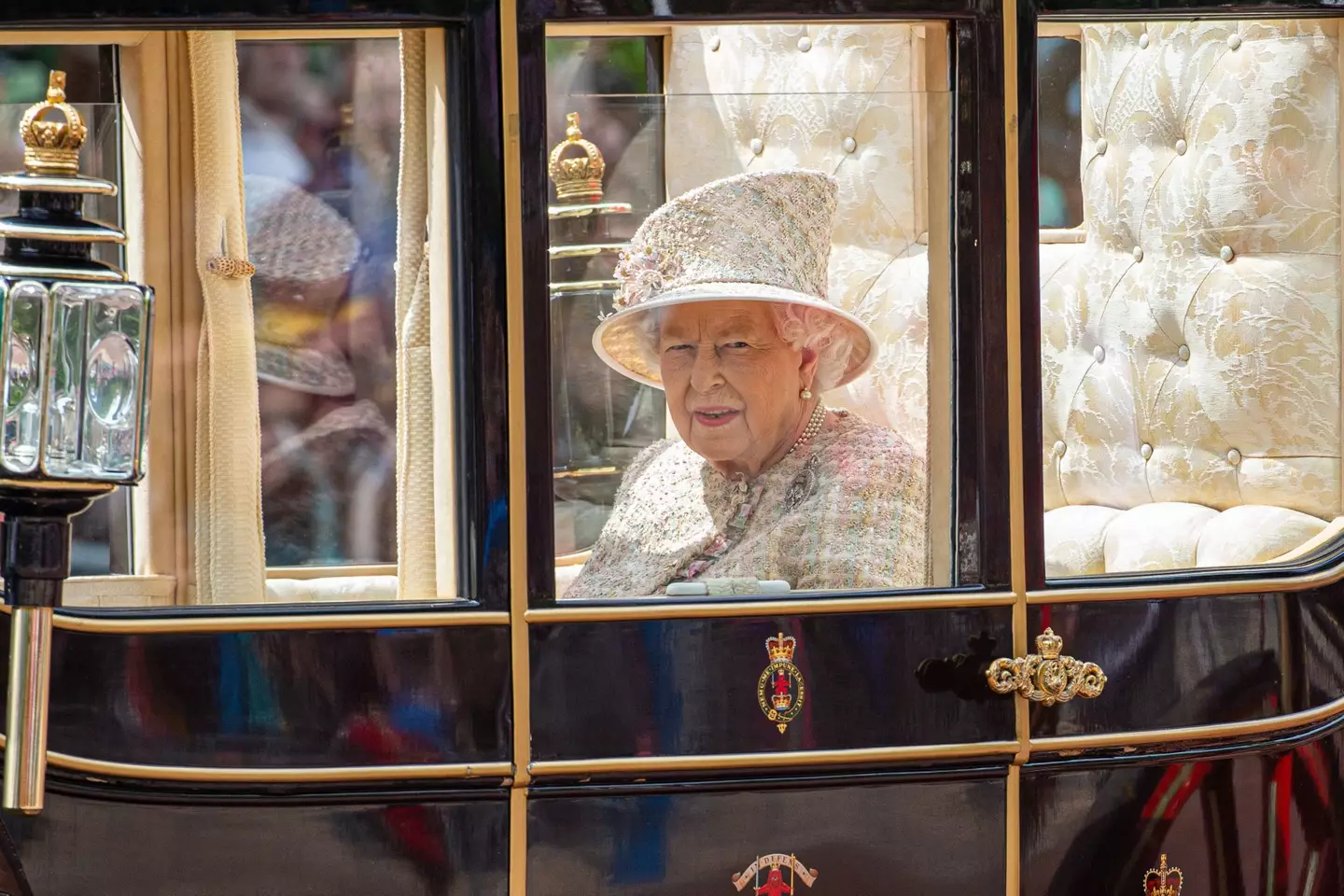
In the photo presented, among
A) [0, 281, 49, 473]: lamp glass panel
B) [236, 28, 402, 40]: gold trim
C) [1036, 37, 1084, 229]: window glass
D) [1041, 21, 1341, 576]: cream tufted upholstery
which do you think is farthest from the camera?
[1041, 21, 1341, 576]: cream tufted upholstery

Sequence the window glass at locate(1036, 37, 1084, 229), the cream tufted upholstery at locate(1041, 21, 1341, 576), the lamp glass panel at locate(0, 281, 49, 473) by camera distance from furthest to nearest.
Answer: the cream tufted upholstery at locate(1041, 21, 1341, 576), the window glass at locate(1036, 37, 1084, 229), the lamp glass panel at locate(0, 281, 49, 473)

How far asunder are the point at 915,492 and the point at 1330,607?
72cm

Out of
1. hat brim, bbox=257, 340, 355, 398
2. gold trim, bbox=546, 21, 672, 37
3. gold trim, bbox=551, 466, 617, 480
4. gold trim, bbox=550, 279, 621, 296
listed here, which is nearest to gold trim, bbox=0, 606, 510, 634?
gold trim, bbox=551, 466, 617, 480

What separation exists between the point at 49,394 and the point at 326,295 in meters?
0.67

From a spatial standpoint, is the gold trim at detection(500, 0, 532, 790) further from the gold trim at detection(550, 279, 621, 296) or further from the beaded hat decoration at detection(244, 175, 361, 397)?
the beaded hat decoration at detection(244, 175, 361, 397)

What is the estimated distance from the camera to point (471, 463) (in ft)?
7.16

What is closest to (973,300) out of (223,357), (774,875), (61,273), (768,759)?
(768,759)

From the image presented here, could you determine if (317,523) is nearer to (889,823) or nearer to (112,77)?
(112,77)

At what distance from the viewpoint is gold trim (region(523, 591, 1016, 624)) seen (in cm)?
217

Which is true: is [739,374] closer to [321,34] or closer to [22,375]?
[321,34]

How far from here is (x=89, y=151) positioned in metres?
2.19

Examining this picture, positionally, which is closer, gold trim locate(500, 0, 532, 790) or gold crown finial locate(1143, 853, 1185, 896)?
gold trim locate(500, 0, 532, 790)

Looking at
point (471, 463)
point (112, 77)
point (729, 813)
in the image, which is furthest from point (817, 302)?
point (112, 77)

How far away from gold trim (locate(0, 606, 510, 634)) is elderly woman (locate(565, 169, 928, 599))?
272 millimetres
